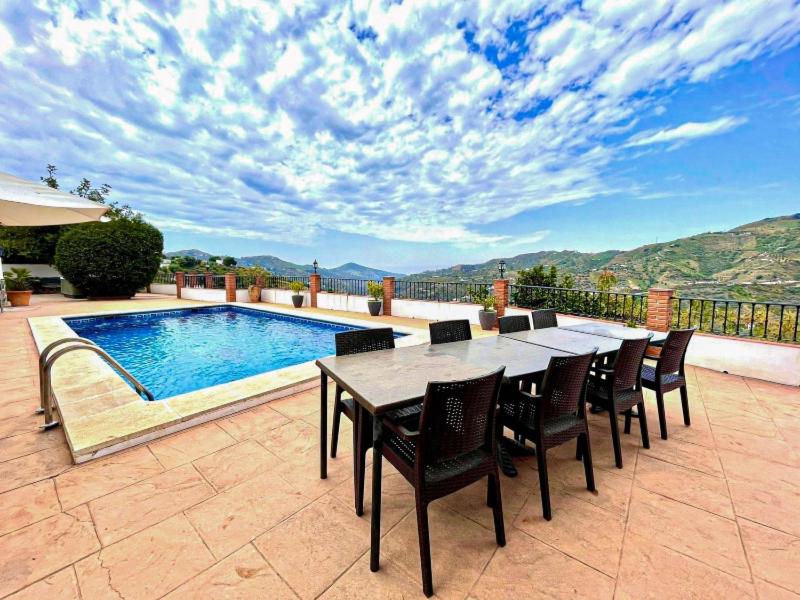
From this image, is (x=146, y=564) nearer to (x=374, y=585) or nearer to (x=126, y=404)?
(x=374, y=585)

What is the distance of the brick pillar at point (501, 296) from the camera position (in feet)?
25.0

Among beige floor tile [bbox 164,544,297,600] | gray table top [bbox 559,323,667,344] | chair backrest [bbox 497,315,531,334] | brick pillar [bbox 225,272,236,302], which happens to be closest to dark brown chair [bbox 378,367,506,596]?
beige floor tile [bbox 164,544,297,600]

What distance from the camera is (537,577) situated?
1.29 metres

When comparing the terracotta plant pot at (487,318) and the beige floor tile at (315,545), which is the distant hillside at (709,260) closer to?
the terracotta plant pot at (487,318)

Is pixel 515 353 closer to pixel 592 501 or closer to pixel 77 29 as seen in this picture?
pixel 592 501

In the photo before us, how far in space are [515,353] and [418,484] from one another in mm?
1370

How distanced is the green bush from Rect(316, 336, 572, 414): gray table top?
15.8m

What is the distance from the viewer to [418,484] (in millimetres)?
1257

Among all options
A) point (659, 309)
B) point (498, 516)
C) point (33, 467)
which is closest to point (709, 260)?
point (659, 309)

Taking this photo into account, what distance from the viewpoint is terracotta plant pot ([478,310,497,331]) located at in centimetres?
743

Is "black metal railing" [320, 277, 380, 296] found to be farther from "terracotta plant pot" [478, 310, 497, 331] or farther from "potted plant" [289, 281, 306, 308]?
"terracotta plant pot" [478, 310, 497, 331]

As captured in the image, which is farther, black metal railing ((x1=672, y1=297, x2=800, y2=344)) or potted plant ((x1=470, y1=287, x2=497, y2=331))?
potted plant ((x1=470, y1=287, x2=497, y2=331))

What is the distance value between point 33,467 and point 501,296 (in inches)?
299

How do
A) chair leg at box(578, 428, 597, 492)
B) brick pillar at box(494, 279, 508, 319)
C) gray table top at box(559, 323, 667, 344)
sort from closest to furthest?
chair leg at box(578, 428, 597, 492), gray table top at box(559, 323, 667, 344), brick pillar at box(494, 279, 508, 319)
